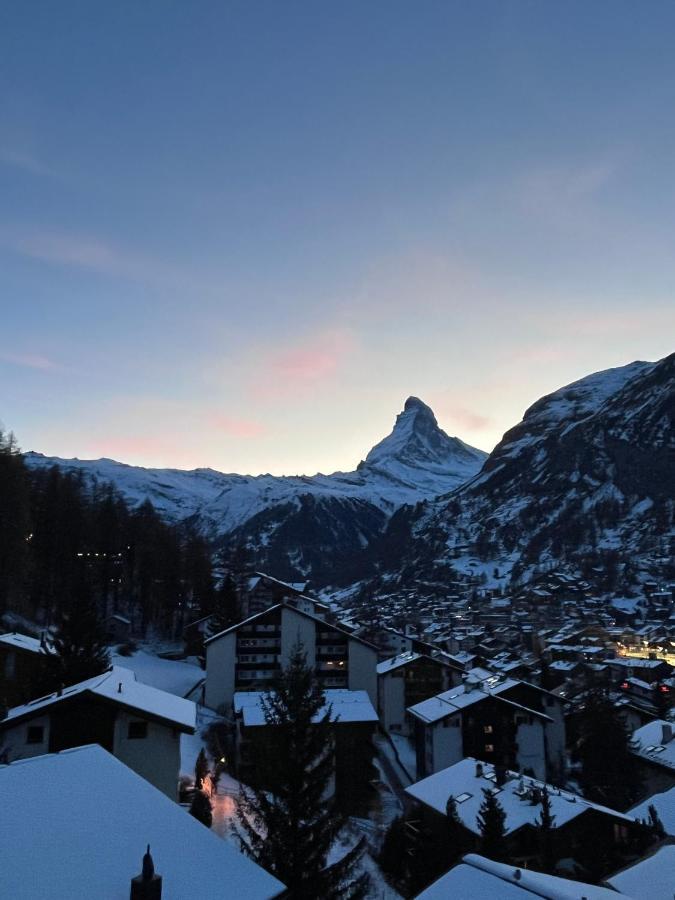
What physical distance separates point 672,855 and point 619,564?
613 feet

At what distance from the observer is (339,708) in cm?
4578

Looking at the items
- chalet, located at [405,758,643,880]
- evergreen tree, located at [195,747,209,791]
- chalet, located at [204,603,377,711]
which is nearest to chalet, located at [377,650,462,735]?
chalet, located at [204,603,377,711]

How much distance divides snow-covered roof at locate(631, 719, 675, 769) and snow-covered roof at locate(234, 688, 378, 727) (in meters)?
23.2

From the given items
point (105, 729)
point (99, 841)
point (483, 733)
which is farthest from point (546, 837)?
point (99, 841)

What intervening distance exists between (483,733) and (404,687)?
12953mm

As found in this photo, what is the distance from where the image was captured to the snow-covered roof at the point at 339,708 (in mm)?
44094

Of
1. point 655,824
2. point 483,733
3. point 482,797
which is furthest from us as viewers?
point 483,733

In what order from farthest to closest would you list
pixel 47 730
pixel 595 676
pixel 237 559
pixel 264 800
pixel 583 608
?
pixel 583 608 < pixel 237 559 < pixel 595 676 < pixel 47 730 < pixel 264 800

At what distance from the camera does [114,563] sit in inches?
2911

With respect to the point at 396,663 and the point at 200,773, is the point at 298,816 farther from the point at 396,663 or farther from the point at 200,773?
the point at 396,663

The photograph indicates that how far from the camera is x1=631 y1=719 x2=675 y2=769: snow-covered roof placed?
50.3 m

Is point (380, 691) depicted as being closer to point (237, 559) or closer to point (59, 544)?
point (59, 544)

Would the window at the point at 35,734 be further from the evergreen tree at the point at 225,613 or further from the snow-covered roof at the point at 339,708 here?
the evergreen tree at the point at 225,613

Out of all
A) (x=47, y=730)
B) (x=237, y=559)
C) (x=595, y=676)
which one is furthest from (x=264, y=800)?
(x=237, y=559)
